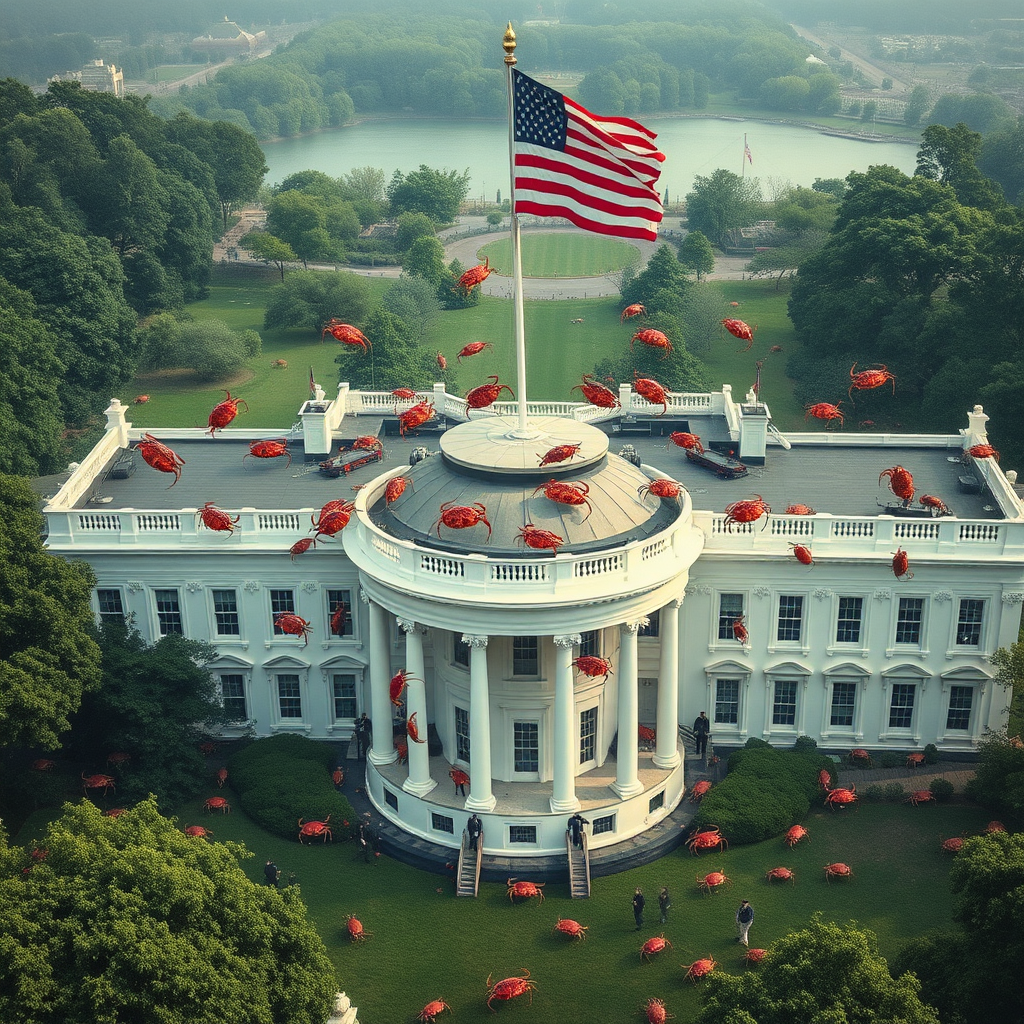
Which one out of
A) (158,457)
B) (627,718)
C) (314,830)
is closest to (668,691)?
(627,718)

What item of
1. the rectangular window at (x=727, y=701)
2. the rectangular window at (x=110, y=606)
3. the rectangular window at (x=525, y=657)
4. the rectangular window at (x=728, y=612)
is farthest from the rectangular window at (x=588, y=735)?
the rectangular window at (x=110, y=606)

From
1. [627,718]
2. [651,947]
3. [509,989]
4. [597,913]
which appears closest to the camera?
[509,989]

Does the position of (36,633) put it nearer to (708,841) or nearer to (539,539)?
(539,539)

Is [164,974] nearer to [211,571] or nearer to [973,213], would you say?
[211,571]

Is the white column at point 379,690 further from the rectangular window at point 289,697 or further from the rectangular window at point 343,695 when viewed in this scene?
the rectangular window at point 289,697

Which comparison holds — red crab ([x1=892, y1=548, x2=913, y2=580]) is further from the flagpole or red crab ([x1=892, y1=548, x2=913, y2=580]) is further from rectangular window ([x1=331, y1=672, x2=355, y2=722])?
rectangular window ([x1=331, y1=672, x2=355, y2=722])
